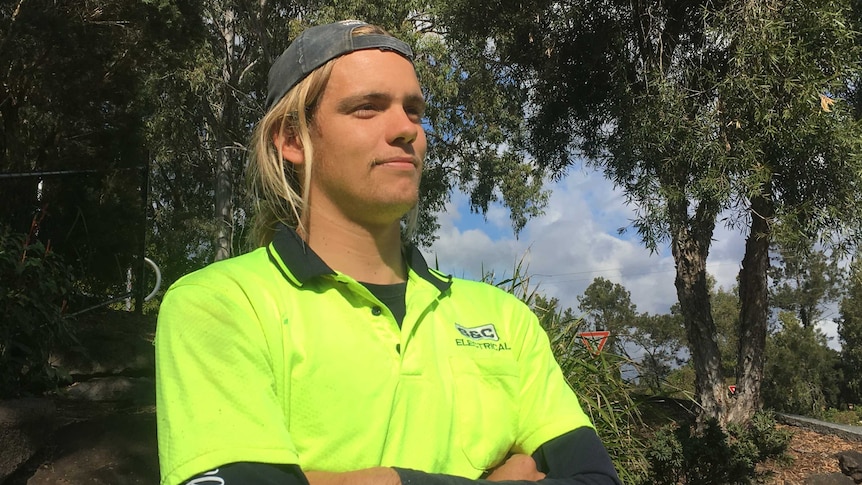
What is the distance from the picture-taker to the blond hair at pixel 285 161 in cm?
154

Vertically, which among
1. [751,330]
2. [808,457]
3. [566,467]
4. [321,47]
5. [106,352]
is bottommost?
[808,457]

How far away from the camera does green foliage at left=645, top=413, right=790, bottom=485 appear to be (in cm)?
598

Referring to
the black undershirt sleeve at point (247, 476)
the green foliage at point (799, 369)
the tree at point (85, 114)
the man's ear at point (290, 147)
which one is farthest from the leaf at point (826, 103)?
the green foliage at point (799, 369)

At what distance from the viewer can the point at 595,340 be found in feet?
17.0

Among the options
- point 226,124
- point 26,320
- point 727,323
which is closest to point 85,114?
point 26,320

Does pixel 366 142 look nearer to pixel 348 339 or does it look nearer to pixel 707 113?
pixel 348 339

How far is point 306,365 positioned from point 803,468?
8.23m

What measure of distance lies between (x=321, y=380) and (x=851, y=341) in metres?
37.4

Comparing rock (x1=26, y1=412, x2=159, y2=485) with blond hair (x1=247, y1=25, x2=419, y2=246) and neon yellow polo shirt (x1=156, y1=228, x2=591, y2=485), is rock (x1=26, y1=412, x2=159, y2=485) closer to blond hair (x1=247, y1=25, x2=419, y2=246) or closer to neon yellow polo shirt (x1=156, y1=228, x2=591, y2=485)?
blond hair (x1=247, y1=25, x2=419, y2=246)

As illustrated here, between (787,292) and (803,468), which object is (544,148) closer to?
(803,468)

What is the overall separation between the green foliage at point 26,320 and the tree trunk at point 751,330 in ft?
23.7

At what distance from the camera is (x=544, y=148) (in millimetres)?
9812

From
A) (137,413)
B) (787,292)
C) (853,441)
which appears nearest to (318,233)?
(137,413)

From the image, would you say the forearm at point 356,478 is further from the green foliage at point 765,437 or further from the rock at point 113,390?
the green foliage at point 765,437
